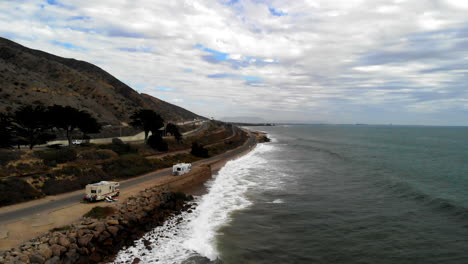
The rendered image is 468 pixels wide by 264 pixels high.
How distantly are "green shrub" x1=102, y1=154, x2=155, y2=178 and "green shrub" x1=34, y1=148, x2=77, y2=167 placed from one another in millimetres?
4390

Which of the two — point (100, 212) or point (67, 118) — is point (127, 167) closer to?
point (67, 118)

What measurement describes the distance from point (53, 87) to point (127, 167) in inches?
2400

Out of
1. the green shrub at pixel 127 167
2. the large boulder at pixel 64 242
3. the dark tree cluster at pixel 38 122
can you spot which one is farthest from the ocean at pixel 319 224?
the dark tree cluster at pixel 38 122

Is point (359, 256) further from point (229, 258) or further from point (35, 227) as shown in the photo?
point (35, 227)

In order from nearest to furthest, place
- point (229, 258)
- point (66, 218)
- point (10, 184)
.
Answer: point (229, 258)
point (66, 218)
point (10, 184)

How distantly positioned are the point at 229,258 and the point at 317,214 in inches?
447

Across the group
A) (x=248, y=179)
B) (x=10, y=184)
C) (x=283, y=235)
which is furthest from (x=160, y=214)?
(x=248, y=179)

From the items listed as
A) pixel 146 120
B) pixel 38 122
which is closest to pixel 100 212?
pixel 38 122

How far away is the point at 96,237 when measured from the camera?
1742 centimetres

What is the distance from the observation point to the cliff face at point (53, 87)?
68.2 metres

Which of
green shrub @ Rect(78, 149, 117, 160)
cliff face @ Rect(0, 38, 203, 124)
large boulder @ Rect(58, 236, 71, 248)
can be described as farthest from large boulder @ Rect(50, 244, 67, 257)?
cliff face @ Rect(0, 38, 203, 124)

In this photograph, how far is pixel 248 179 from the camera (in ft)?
137

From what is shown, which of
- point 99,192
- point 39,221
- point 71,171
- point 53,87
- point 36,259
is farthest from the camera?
point 53,87

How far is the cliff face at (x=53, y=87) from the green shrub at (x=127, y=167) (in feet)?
121
